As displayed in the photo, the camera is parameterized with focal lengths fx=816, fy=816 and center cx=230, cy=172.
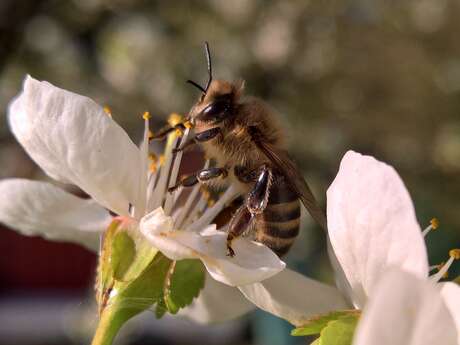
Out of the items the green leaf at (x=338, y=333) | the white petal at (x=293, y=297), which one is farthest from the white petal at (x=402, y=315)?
the white petal at (x=293, y=297)

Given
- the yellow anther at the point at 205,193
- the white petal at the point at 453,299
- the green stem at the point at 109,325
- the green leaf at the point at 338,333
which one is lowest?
the green stem at the point at 109,325

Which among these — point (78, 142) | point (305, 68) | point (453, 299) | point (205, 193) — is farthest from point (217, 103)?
point (305, 68)

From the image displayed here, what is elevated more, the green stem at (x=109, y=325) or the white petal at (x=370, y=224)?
the white petal at (x=370, y=224)

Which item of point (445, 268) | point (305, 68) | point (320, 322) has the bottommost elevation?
point (320, 322)

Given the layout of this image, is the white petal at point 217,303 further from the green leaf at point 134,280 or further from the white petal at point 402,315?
the white petal at point 402,315

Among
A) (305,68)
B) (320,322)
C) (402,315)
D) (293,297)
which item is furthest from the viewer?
(305,68)

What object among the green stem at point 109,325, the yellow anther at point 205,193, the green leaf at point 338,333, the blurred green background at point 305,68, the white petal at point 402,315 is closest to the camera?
the white petal at point 402,315

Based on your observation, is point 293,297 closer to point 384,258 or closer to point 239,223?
point 239,223

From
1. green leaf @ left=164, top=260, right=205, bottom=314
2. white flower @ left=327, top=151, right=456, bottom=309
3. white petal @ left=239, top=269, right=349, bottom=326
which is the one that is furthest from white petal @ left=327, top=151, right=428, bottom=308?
green leaf @ left=164, top=260, right=205, bottom=314
